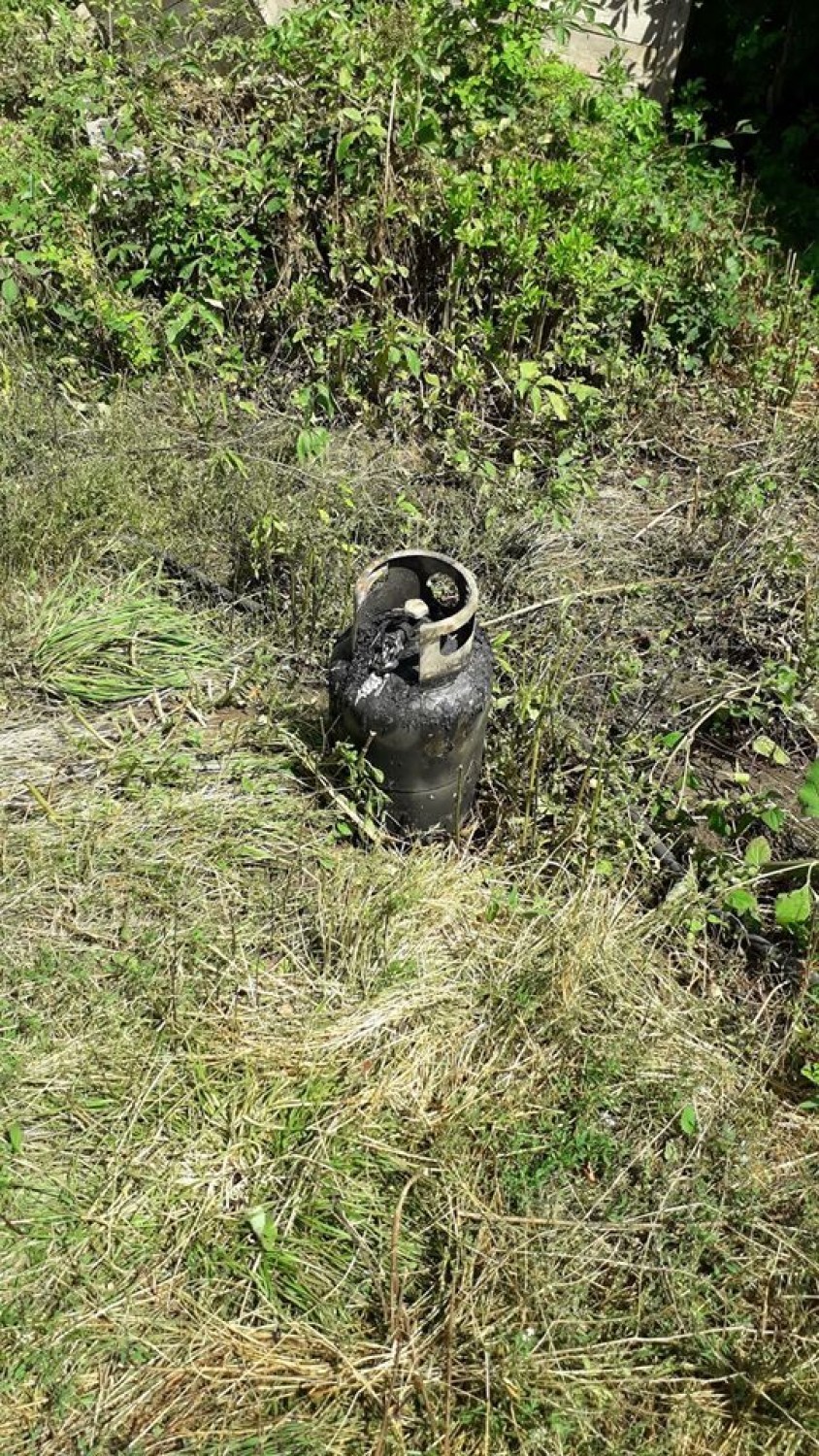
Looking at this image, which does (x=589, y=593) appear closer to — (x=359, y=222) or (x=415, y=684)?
(x=415, y=684)

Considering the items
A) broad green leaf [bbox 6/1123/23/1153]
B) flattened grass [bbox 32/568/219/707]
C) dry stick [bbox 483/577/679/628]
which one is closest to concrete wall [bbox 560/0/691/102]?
dry stick [bbox 483/577/679/628]

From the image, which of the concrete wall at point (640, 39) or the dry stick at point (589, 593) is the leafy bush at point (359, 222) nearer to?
the dry stick at point (589, 593)

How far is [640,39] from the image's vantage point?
20.3 feet

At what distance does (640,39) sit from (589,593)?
152 inches

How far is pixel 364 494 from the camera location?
4.27 metres

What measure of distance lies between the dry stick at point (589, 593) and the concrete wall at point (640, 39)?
3.48 meters

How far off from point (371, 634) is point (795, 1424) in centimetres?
201

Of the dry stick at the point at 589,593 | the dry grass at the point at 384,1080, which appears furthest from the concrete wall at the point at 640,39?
the dry grass at the point at 384,1080

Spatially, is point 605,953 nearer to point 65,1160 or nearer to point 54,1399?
point 65,1160

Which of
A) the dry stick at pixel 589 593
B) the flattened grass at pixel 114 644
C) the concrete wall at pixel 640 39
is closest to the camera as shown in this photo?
the flattened grass at pixel 114 644

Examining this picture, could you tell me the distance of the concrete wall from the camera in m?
6.10

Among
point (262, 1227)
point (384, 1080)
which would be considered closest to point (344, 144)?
point (384, 1080)

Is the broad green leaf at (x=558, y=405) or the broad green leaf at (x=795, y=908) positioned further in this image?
the broad green leaf at (x=558, y=405)

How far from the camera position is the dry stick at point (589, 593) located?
12.8 ft
